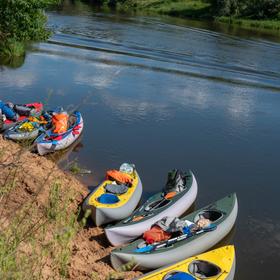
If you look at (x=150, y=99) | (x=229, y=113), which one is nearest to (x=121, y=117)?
(x=150, y=99)

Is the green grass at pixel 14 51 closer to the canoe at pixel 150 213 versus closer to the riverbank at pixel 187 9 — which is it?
the canoe at pixel 150 213

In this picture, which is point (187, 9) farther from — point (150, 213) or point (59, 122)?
point (150, 213)

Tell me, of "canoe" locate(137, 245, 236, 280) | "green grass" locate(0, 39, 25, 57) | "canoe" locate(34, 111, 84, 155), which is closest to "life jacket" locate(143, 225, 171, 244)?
"canoe" locate(137, 245, 236, 280)

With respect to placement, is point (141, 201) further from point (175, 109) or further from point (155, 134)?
point (175, 109)

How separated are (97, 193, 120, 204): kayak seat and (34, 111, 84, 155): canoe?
12.3ft

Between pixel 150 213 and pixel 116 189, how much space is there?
112 cm

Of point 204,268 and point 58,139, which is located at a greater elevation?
point 204,268

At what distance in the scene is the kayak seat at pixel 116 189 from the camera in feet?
35.0

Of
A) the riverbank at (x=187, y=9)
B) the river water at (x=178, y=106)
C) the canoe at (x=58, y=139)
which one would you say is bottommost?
the river water at (x=178, y=106)

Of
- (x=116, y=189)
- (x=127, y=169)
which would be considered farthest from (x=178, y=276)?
(x=127, y=169)

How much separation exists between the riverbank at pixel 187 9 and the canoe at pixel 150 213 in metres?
43.9

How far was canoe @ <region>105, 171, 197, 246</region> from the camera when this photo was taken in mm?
9266

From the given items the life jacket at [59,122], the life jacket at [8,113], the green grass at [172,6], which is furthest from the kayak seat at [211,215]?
the green grass at [172,6]

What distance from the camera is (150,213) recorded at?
33.3 ft
